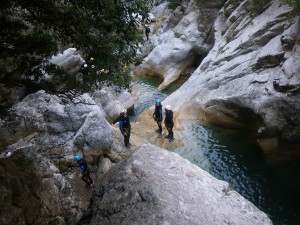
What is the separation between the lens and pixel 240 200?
32.5 ft

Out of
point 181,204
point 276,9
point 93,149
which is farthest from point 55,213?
point 276,9

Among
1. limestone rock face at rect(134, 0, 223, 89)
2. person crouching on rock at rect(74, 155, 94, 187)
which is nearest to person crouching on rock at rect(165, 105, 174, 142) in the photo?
person crouching on rock at rect(74, 155, 94, 187)

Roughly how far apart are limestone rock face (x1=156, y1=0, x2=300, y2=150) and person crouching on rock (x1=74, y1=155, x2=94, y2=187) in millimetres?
9007

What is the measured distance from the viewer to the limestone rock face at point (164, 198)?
8609mm

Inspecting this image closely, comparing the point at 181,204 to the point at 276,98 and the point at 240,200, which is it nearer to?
the point at 240,200

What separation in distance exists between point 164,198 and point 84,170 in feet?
17.2

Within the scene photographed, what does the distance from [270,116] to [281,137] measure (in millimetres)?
1212

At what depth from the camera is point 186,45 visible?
99.4 ft

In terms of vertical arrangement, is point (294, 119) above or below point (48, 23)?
below

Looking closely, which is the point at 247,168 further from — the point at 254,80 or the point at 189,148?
the point at 254,80

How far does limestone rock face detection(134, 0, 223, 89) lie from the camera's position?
29.6m

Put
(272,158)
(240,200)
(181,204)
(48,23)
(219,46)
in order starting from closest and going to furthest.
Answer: (48,23)
(181,204)
(240,200)
(272,158)
(219,46)

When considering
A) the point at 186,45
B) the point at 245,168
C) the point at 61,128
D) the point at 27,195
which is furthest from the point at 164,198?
the point at 186,45

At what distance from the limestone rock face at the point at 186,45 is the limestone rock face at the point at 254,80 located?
6169 mm
